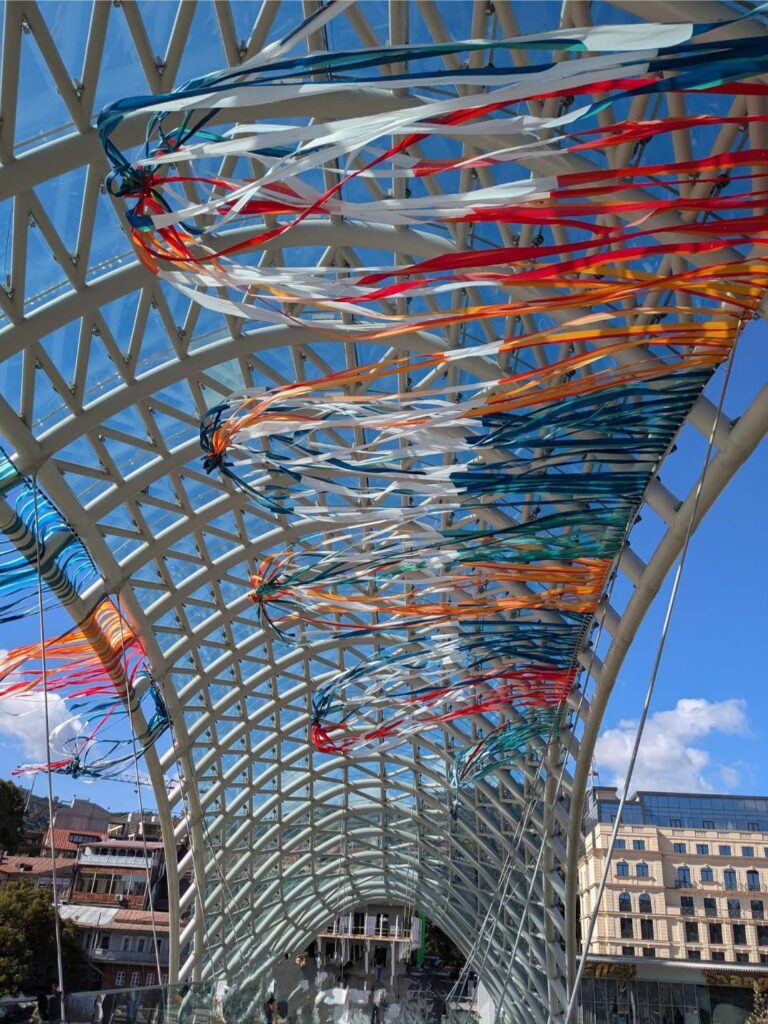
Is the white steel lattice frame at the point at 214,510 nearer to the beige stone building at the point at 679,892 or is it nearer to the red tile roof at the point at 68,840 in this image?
the beige stone building at the point at 679,892

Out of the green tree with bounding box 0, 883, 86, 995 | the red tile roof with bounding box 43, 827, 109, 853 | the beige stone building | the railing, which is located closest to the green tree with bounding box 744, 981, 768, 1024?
the beige stone building

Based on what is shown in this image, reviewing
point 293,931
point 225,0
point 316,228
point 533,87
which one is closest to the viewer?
point 533,87

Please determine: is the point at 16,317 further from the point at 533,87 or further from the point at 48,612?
the point at 533,87

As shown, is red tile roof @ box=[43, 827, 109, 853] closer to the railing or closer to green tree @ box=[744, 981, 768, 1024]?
the railing

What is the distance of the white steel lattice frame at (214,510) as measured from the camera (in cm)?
1396

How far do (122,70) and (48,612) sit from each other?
14.8 m

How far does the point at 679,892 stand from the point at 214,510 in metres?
83.5

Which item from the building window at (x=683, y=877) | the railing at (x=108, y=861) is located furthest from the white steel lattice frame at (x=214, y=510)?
the building window at (x=683, y=877)

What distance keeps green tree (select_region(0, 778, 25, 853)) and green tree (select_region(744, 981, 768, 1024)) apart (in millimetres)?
44862

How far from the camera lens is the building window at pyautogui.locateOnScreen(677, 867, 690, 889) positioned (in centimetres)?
9356

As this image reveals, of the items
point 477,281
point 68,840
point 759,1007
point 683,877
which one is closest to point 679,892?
point 683,877

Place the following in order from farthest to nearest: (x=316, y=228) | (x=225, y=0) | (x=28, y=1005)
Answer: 1. (x=316, y=228)
2. (x=28, y=1005)
3. (x=225, y=0)

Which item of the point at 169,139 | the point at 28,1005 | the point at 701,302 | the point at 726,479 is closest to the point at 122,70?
the point at 169,139

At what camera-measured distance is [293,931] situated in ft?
242
